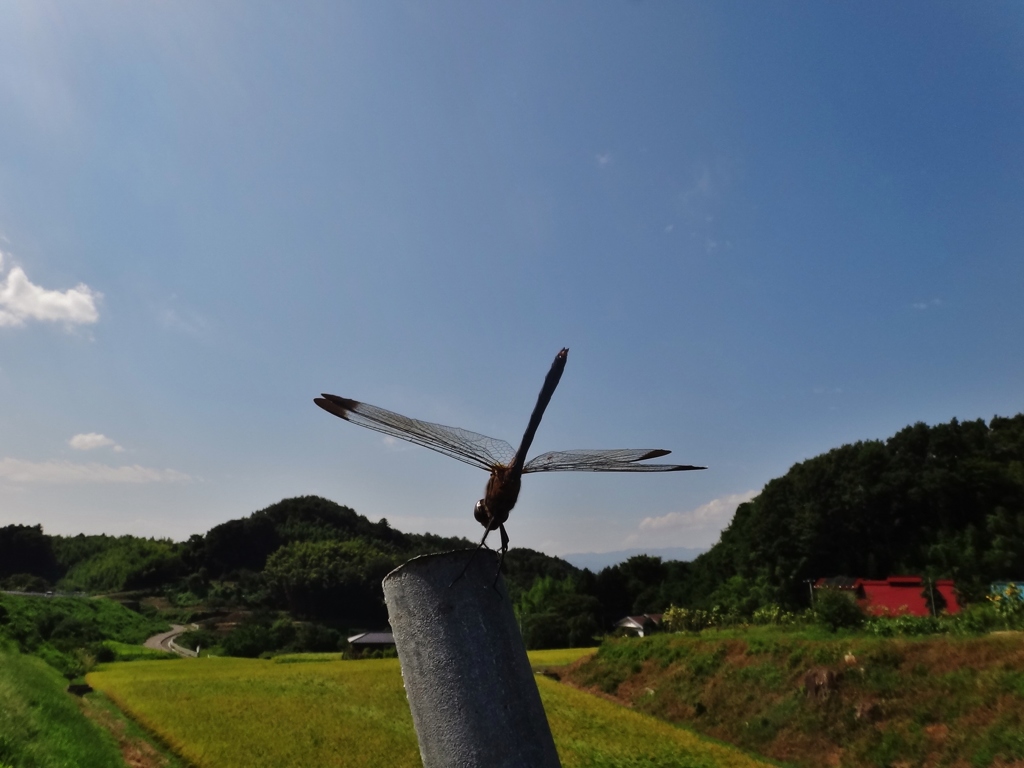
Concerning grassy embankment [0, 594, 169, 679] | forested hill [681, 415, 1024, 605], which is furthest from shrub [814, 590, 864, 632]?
grassy embankment [0, 594, 169, 679]

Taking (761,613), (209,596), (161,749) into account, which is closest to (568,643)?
(761,613)

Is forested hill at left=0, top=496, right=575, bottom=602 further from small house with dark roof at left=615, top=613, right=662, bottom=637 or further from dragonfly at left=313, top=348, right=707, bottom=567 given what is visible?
dragonfly at left=313, top=348, right=707, bottom=567

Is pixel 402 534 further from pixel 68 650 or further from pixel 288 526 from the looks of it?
pixel 68 650

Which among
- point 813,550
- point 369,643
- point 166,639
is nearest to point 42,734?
point 369,643

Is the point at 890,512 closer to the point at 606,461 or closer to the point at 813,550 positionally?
the point at 813,550

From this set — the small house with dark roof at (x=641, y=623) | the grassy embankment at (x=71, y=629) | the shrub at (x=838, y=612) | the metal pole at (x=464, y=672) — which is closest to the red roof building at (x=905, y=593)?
the shrub at (x=838, y=612)
